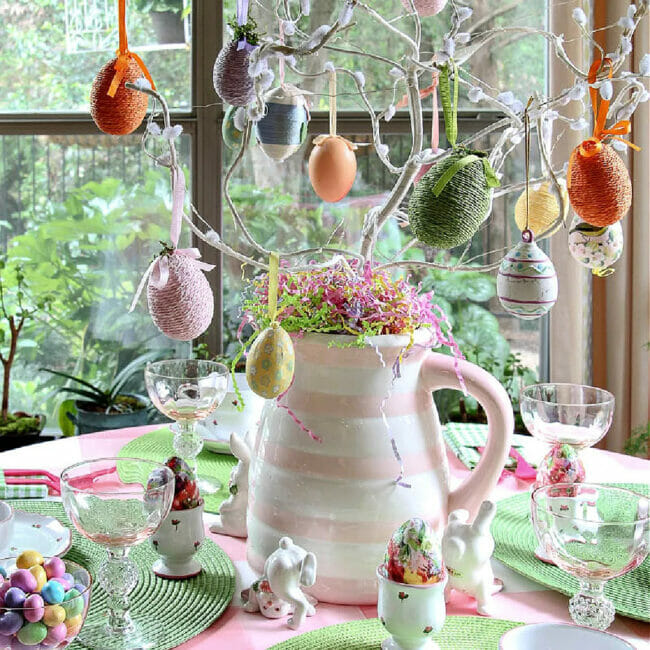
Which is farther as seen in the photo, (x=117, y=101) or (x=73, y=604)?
(x=117, y=101)

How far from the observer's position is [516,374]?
2.89 m

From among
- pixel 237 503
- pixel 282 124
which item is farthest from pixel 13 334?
pixel 282 124

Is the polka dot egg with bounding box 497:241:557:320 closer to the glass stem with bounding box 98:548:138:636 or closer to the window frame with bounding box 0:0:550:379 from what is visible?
the glass stem with bounding box 98:548:138:636

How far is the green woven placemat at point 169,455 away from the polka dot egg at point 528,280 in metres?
0.52

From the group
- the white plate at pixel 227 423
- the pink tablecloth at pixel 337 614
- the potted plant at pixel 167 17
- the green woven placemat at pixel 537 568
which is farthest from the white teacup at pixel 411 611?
the potted plant at pixel 167 17

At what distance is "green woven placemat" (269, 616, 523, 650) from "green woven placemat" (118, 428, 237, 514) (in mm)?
399

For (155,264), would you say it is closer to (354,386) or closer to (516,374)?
(354,386)

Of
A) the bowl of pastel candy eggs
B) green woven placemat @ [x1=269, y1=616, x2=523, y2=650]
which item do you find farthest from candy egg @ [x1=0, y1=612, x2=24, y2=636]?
green woven placemat @ [x1=269, y1=616, x2=523, y2=650]

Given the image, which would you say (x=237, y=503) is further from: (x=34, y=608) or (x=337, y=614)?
(x=34, y=608)

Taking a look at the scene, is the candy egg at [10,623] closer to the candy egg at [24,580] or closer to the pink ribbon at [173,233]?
the candy egg at [24,580]

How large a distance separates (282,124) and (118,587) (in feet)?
1.73

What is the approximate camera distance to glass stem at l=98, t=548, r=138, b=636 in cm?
86

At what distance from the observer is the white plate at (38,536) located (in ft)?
3.40

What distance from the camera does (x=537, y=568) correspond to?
1009mm
